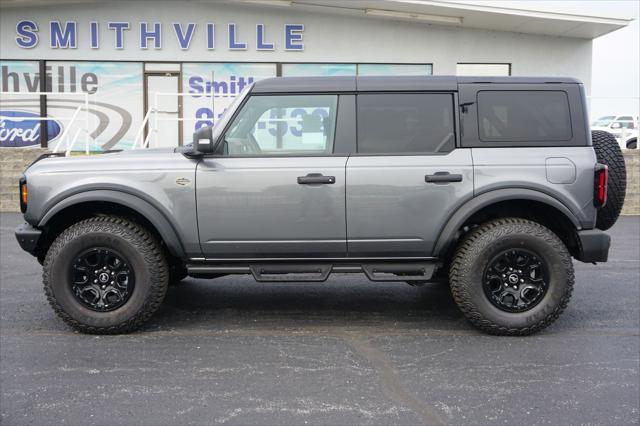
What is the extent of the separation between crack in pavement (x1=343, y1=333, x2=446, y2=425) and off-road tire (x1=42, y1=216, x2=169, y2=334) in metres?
1.50

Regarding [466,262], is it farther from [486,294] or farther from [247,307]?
[247,307]

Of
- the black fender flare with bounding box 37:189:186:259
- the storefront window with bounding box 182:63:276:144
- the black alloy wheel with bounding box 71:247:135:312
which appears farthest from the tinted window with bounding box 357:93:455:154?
the storefront window with bounding box 182:63:276:144

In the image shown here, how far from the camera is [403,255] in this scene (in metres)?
4.74

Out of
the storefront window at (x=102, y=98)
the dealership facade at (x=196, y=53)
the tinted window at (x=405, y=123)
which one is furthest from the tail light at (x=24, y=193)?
the storefront window at (x=102, y=98)

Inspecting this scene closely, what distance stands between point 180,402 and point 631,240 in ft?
27.4

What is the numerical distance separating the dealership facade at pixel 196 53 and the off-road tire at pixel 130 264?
11.6m

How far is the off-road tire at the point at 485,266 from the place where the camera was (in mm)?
4629

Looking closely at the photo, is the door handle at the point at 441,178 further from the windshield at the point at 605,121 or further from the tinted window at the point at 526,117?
the windshield at the point at 605,121

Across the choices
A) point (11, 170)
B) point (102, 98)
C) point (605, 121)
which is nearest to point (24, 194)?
point (11, 170)

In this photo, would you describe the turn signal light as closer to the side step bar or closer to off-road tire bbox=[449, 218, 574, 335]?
the side step bar

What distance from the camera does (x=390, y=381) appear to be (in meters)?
3.79

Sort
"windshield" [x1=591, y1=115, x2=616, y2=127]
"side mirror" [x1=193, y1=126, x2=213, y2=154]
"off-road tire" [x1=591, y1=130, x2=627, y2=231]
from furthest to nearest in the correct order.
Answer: "windshield" [x1=591, y1=115, x2=616, y2=127] < "off-road tire" [x1=591, y1=130, x2=627, y2=231] < "side mirror" [x1=193, y1=126, x2=213, y2=154]

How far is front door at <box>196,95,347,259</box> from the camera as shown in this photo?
15.2ft

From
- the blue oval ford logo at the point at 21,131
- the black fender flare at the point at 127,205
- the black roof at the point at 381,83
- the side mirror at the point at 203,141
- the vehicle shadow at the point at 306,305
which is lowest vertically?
the vehicle shadow at the point at 306,305
